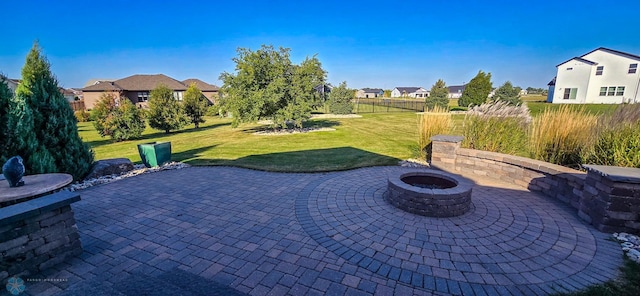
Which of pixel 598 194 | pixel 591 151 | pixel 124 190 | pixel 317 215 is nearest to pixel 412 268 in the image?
pixel 317 215

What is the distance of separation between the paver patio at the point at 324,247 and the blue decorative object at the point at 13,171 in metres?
0.99

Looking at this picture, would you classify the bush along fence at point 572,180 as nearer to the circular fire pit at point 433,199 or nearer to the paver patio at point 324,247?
the paver patio at point 324,247

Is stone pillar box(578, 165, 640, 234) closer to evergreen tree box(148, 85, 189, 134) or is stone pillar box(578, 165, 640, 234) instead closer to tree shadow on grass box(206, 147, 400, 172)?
tree shadow on grass box(206, 147, 400, 172)

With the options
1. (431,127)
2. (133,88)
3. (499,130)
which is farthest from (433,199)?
(133,88)

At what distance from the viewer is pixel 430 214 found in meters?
3.98

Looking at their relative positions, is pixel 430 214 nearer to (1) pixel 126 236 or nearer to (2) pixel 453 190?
(2) pixel 453 190

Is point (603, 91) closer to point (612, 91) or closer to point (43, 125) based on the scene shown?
point (612, 91)

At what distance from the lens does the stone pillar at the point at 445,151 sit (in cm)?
611

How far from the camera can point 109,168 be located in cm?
651

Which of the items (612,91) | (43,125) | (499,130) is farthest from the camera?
(612,91)

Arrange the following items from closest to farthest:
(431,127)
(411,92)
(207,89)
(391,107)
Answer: (431,127) → (391,107) → (207,89) → (411,92)

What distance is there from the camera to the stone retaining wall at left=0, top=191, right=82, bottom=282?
2.53 metres

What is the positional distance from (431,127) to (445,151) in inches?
52.4

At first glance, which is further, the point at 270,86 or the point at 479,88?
the point at 479,88
